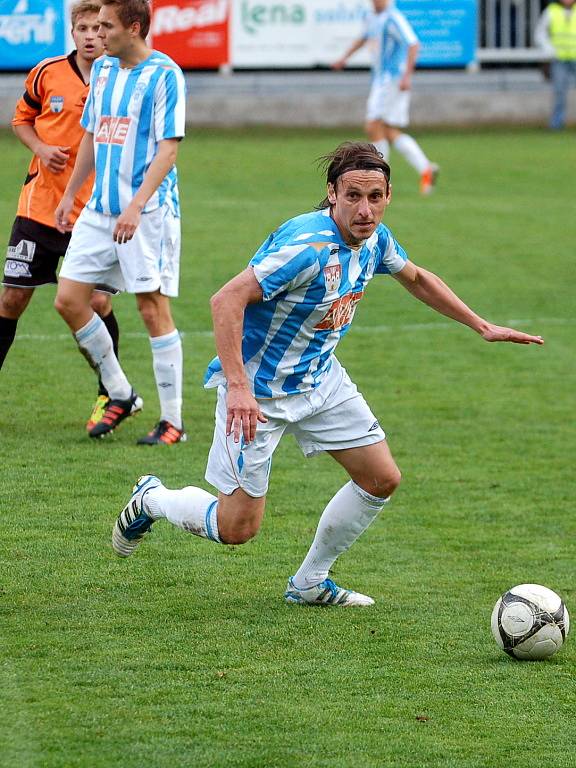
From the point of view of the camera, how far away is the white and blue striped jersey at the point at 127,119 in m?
6.75

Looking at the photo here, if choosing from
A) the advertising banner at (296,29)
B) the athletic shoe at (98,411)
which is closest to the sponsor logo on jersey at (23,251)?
the athletic shoe at (98,411)

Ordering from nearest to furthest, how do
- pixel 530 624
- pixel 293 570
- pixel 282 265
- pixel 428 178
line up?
pixel 282 265 → pixel 530 624 → pixel 293 570 → pixel 428 178

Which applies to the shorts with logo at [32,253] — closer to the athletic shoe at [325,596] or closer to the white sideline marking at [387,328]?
the white sideline marking at [387,328]

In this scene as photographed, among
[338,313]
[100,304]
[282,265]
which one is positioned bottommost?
[100,304]

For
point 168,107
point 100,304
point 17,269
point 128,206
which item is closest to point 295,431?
point 128,206

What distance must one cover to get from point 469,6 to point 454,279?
1339 cm

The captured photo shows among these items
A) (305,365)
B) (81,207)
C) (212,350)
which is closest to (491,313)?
(212,350)

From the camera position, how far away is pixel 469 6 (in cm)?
2383

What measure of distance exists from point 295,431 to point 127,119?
96.4 inches

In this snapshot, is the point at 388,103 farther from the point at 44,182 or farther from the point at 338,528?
the point at 338,528

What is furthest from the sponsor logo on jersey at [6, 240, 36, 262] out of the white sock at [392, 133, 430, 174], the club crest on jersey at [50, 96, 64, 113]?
the white sock at [392, 133, 430, 174]

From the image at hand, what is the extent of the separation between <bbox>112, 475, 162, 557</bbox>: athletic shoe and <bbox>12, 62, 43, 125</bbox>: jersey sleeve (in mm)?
2902

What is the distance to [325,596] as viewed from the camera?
5.12 m

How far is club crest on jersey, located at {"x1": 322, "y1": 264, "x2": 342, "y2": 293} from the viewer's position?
4.66 m
